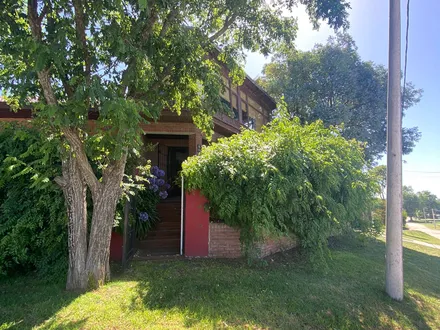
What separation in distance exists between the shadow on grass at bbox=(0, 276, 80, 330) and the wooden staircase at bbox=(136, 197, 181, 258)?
6.36 feet

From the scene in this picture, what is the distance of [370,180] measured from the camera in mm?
6500

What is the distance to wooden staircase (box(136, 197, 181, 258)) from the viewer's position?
622 cm

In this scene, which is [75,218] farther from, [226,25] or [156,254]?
[226,25]

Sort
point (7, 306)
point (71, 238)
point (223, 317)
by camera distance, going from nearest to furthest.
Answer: point (223, 317) → point (7, 306) → point (71, 238)

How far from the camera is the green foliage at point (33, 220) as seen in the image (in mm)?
4672

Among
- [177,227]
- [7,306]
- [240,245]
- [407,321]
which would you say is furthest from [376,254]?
[7,306]

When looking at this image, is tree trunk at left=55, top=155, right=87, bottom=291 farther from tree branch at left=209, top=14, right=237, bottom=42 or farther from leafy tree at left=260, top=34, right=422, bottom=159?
leafy tree at left=260, top=34, right=422, bottom=159

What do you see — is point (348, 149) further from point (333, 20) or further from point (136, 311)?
point (136, 311)

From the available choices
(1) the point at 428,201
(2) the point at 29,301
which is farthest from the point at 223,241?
(1) the point at 428,201

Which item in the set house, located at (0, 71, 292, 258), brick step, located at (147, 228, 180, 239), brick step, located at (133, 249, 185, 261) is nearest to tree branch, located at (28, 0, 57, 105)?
house, located at (0, 71, 292, 258)

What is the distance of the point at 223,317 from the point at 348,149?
5.03 m

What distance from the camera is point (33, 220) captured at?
4773 millimetres

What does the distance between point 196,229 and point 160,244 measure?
55.3 inches

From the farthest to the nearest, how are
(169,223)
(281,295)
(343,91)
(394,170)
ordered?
(343,91) < (169,223) < (394,170) < (281,295)
